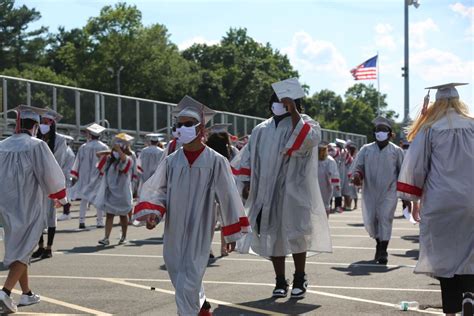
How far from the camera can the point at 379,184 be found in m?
13.6

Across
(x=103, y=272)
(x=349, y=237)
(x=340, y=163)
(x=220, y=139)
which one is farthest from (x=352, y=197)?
(x=103, y=272)

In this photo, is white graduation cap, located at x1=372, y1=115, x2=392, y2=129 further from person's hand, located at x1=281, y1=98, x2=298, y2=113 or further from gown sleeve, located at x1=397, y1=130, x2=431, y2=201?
gown sleeve, located at x1=397, y1=130, x2=431, y2=201

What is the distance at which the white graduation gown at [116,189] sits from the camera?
16500 millimetres

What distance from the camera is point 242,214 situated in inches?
313

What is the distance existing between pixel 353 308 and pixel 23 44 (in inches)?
3274

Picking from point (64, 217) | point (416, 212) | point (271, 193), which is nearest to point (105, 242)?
point (271, 193)

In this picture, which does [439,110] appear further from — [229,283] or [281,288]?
[229,283]

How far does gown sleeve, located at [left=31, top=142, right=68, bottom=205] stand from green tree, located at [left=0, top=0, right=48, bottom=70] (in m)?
76.8

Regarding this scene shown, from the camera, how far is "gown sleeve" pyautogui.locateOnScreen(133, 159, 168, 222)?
25.4 ft

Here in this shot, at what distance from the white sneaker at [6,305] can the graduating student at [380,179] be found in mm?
5962

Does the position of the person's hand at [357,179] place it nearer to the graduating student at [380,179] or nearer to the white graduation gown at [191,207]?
the graduating student at [380,179]

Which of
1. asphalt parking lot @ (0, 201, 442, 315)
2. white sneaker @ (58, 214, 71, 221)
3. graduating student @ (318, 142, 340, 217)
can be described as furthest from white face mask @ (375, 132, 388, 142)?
white sneaker @ (58, 214, 71, 221)

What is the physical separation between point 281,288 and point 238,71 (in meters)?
83.5

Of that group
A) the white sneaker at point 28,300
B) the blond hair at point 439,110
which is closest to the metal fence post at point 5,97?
the white sneaker at point 28,300
